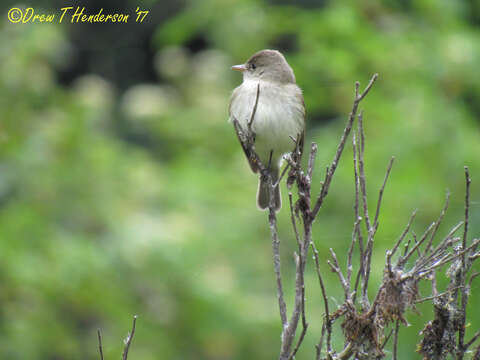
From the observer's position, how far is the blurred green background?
5.39 metres

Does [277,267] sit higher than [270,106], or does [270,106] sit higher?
[270,106]

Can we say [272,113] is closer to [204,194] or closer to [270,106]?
[270,106]

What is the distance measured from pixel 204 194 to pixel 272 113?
1.99 metres

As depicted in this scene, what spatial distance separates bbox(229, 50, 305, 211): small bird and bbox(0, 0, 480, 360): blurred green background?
3.55ft

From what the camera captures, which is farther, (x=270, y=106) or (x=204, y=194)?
(x=204, y=194)

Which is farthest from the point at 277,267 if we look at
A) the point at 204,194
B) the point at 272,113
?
the point at 204,194

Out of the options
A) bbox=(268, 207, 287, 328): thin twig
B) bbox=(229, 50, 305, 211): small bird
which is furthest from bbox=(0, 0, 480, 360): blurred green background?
bbox=(268, 207, 287, 328): thin twig

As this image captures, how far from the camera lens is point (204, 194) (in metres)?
6.18

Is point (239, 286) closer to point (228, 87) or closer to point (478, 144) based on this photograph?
point (478, 144)

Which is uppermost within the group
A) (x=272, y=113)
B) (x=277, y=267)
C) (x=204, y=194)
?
(x=204, y=194)

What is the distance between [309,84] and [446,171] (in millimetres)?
1419

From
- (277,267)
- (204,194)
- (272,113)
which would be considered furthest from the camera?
(204,194)

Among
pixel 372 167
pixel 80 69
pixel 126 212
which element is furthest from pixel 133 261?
pixel 80 69

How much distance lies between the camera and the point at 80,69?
11.0 m
